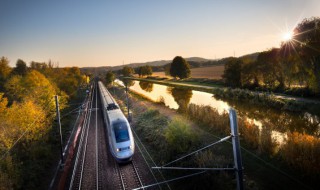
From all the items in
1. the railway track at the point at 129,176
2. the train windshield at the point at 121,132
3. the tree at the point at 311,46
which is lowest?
the railway track at the point at 129,176

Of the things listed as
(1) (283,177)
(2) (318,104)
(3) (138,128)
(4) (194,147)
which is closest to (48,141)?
(3) (138,128)

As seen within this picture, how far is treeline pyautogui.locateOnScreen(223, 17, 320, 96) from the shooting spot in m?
34.3

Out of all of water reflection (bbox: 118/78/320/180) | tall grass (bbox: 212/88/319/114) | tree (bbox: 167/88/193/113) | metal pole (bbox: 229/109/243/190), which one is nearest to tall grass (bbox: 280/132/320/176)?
water reflection (bbox: 118/78/320/180)

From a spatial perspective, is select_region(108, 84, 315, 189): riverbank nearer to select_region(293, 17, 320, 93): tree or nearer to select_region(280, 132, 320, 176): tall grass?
select_region(280, 132, 320, 176): tall grass

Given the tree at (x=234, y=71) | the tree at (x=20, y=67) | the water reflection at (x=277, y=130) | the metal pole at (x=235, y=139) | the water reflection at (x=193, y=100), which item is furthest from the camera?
the tree at (x=20, y=67)

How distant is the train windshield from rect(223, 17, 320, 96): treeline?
34746 mm

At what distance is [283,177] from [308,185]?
1307mm

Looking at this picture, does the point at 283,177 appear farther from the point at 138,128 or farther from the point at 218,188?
the point at 138,128

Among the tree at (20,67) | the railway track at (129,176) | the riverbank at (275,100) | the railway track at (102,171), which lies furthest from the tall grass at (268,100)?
the tree at (20,67)

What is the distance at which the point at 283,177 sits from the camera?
12.3 meters

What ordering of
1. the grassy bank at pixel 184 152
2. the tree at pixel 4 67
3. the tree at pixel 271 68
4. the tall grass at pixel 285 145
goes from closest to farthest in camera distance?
the grassy bank at pixel 184 152 → the tall grass at pixel 285 145 → the tree at pixel 271 68 → the tree at pixel 4 67

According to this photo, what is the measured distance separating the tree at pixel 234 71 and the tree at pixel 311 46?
17.5m

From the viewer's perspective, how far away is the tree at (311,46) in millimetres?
33188

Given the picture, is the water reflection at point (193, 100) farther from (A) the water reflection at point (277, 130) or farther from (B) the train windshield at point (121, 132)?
(B) the train windshield at point (121, 132)
